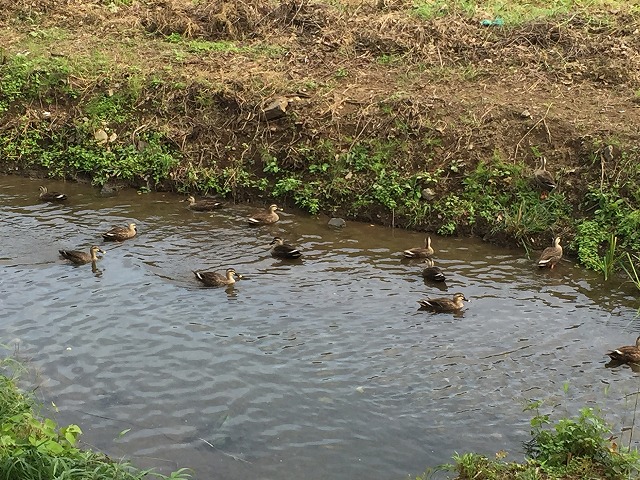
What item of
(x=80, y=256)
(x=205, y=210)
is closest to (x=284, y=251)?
(x=205, y=210)

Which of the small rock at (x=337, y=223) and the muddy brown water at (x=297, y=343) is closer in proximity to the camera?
the muddy brown water at (x=297, y=343)

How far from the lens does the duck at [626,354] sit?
971 cm

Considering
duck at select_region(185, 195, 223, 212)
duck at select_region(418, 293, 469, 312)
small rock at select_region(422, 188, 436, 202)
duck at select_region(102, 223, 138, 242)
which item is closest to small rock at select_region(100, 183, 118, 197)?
duck at select_region(185, 195, 223, 212)

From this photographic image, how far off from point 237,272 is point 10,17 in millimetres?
12730

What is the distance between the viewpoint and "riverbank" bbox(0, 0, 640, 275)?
13867mm

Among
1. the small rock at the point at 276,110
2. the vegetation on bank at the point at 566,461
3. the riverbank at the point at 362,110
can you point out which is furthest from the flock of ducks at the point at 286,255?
the vegetation on bank at the point at 566,461

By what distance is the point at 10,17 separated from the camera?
68.5 ft

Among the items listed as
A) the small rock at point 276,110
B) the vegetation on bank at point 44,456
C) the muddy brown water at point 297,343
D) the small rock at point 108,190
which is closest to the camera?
the vegetation on bank at point 44,456

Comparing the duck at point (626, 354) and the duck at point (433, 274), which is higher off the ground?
the duck at point (433, 274)

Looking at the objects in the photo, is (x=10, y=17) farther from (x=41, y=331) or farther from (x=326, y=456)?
(x=326, y=456)

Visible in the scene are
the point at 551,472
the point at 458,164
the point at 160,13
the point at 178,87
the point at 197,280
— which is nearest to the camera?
the point at 551,472

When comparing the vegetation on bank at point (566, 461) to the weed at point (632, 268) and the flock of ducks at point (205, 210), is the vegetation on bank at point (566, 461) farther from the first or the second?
the flock of ducks at point (205, 210)

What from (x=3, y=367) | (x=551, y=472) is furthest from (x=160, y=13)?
(x=551, y=472)

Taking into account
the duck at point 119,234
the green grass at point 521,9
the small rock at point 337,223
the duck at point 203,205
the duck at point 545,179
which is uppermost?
the green grass at point 521,9
